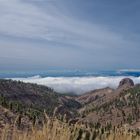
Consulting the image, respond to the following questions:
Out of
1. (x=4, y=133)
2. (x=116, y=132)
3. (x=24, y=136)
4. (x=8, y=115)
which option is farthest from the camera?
(x=8, y=115)

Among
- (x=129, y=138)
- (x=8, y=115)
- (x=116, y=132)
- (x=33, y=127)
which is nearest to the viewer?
(x=33, y=127)

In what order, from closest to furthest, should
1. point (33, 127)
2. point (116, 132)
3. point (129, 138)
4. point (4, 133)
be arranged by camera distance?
point (4, 133) → point (33, 127) → point (129, 138) → point (116, 132)

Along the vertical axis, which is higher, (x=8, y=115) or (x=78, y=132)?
(x=78, y=132)

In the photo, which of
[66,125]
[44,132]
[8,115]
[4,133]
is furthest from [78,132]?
[8,115]

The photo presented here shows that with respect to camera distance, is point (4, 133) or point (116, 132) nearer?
point (4, 133)

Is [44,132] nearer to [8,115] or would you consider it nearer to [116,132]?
[116,132]

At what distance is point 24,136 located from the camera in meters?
9.54

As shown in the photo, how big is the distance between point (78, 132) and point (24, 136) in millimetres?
1976

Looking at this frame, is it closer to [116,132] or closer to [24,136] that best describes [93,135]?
[116,132]

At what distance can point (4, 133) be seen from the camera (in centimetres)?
888

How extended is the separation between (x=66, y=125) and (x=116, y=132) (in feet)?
7.05

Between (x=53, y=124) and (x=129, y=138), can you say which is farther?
(x=129, y=138)

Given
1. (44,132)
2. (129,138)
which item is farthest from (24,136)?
(129,138)

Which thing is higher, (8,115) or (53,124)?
(53,124)
